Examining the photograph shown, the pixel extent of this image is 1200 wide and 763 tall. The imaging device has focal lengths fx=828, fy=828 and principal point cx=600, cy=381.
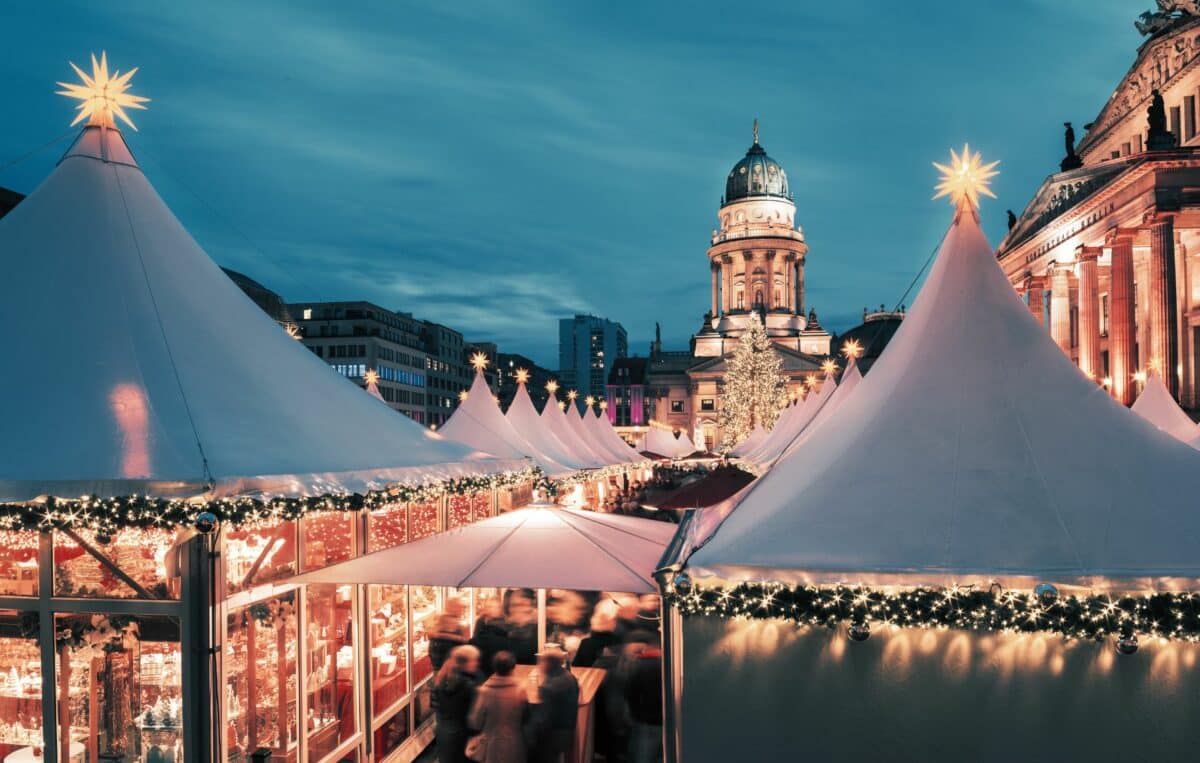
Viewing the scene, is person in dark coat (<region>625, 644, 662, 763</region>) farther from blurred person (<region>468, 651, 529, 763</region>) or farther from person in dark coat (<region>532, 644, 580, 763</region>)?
blurred person (<region>468, 651, 529, 763</region>)

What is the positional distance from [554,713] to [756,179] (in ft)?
364

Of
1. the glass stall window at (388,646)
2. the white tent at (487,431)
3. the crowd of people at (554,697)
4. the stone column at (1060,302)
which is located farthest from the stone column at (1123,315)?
the glass stall window at (388,646)

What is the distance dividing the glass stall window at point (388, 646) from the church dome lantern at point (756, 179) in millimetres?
106061

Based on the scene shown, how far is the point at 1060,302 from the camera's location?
40594 mm

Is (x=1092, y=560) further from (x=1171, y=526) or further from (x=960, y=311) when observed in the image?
(x=960, y=311)

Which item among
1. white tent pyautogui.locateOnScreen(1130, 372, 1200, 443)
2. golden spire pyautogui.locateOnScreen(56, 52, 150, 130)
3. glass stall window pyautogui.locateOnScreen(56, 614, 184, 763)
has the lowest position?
glass stall window pyautogui.locateOnScreen(56, 614, 184, 763)

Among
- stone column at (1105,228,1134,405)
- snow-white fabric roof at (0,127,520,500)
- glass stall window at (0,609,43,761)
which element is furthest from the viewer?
stone column at (1105,228,1134,405)

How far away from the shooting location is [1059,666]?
4.75 metres

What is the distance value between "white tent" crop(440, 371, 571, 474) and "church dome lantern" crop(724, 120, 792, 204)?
316 feet

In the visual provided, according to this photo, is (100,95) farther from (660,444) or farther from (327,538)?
(660,444)

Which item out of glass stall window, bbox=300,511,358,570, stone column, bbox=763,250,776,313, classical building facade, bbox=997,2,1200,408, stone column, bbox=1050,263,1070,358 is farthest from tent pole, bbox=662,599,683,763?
stone column, bbox=763,250,776,313

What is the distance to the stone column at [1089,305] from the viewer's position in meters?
34.7

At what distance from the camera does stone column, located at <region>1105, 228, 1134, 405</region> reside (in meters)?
31.2

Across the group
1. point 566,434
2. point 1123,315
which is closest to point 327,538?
point 566,434
